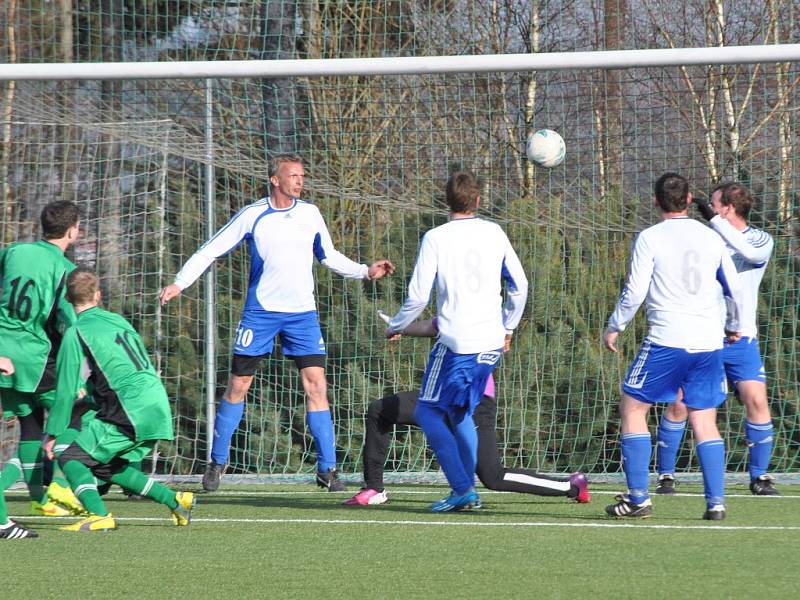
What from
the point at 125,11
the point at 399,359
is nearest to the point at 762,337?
the point at 399,359

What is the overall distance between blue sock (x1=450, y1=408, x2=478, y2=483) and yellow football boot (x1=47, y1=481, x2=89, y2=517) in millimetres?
1994

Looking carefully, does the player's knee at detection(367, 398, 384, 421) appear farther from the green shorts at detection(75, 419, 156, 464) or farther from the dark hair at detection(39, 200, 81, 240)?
the dark hair at detection(39, 200, 81, 240)

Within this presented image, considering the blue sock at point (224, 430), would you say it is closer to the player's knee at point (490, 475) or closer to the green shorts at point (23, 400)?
the green shorts at point (23, 400)

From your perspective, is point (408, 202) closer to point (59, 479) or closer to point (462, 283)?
point (59, 479)

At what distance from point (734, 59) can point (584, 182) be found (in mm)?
1916

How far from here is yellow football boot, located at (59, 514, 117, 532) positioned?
619 cm

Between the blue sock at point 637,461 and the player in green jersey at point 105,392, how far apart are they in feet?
7.41

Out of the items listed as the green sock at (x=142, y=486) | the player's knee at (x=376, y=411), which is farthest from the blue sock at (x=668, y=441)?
the green sock at (x=142, y=486)

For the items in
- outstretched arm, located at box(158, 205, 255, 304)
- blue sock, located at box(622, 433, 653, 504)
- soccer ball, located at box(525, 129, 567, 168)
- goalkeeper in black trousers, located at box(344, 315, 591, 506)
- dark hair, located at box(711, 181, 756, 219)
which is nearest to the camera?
blue sock, located at box(622, 433, 653, 504)

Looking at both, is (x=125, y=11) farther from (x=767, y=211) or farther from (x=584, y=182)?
(x=767, y=211)

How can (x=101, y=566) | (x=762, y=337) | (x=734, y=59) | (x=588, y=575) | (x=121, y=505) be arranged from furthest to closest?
1. (x=762, y=337)
2. (x=734, y=59)
3. (x=121, y=505)
4. (x=101, y=566)
5. (x=588, y=575)

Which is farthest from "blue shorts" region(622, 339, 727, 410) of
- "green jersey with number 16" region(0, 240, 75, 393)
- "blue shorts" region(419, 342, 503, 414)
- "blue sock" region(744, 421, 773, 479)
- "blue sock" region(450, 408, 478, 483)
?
"green jersey with number 16" region(0, 240, 75, 393)

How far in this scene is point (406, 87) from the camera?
9.73m

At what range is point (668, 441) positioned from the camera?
24.7 ft
